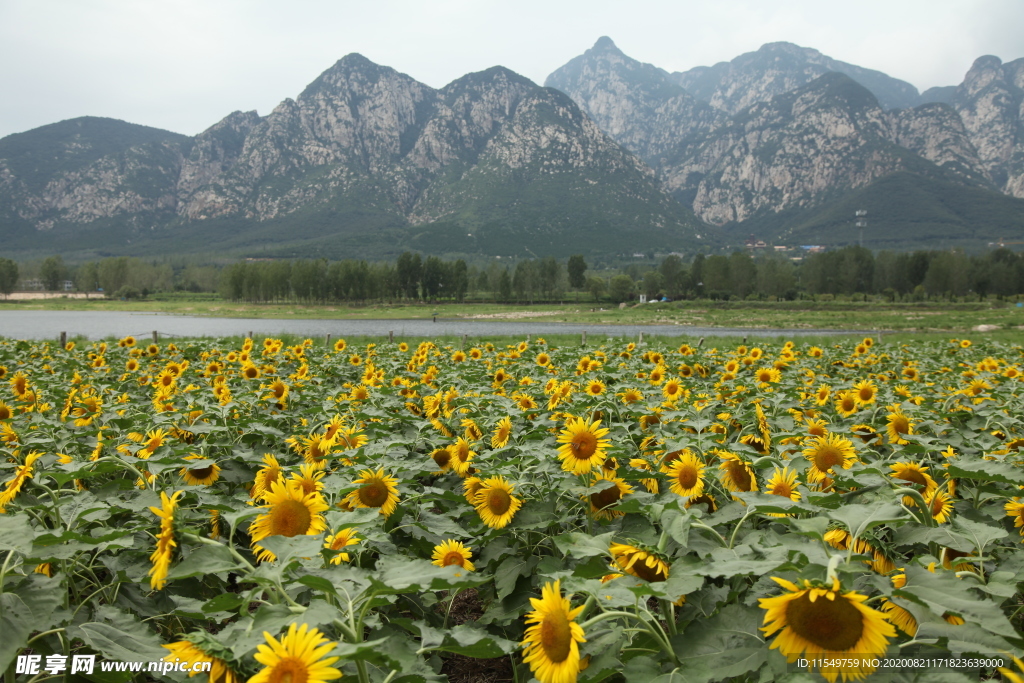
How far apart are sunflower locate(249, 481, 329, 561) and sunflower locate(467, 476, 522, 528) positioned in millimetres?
764

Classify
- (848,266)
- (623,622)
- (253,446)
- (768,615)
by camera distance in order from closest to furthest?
1. (768,615)
2. (623,622)
3. (253,446)
4. (848,266)

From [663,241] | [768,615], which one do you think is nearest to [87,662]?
[768,615]

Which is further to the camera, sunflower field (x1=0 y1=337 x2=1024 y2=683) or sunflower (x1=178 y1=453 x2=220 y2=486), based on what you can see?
sunflower (x1=178 y1=453 x2=220 y2=486)

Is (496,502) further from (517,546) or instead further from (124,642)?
(124,642)

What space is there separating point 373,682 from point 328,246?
202943 millimetres

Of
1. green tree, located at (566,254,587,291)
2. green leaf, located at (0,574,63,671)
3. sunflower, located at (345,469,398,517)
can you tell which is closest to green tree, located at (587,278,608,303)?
green tree, located at (566,254,587,291)

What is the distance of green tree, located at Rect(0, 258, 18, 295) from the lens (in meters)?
94.1

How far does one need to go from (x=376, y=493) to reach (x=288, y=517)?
Result: 0.53 meters

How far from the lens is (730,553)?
1.53 meters

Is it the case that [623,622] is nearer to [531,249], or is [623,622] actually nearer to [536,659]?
[536,659]

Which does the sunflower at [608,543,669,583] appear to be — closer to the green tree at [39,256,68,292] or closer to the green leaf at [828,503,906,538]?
the green leaf at [828,503,906,538]

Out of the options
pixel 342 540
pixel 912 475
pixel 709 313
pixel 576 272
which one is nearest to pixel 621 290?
pixel 576 272

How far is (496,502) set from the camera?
7.93ft

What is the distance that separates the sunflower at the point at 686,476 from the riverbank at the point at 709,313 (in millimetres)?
46684
